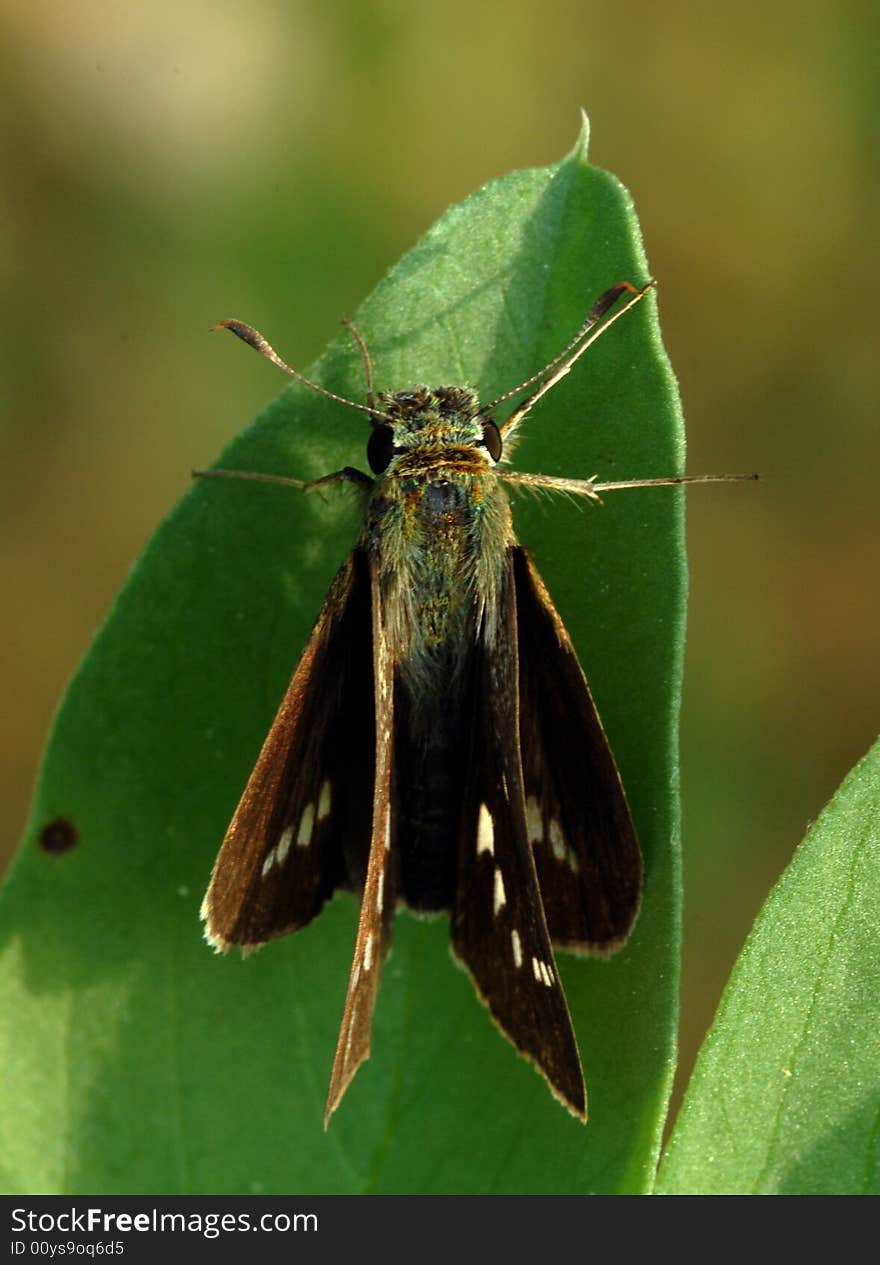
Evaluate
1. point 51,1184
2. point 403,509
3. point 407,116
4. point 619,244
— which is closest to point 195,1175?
point 51,1184

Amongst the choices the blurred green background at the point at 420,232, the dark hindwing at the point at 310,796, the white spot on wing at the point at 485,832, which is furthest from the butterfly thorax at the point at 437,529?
the blurred green background at the point at 420,232

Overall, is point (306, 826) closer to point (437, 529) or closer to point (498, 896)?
point (498, 896)

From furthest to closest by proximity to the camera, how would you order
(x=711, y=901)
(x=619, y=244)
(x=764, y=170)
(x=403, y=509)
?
(x=764, y=170) → (x=711, y=901) → (x=403, y=509) → (x=619, y=244)

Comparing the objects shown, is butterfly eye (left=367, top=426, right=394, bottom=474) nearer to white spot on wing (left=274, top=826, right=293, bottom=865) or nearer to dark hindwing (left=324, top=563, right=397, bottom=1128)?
dark hindwing (left=324, top=563, right=397, bottom=1128)

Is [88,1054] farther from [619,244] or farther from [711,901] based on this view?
[711,901]

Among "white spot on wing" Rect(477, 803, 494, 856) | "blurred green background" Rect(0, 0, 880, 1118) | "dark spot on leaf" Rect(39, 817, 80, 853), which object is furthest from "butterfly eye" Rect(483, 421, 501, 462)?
"blurred green background" Rect(0, 0, 880, 1118)
